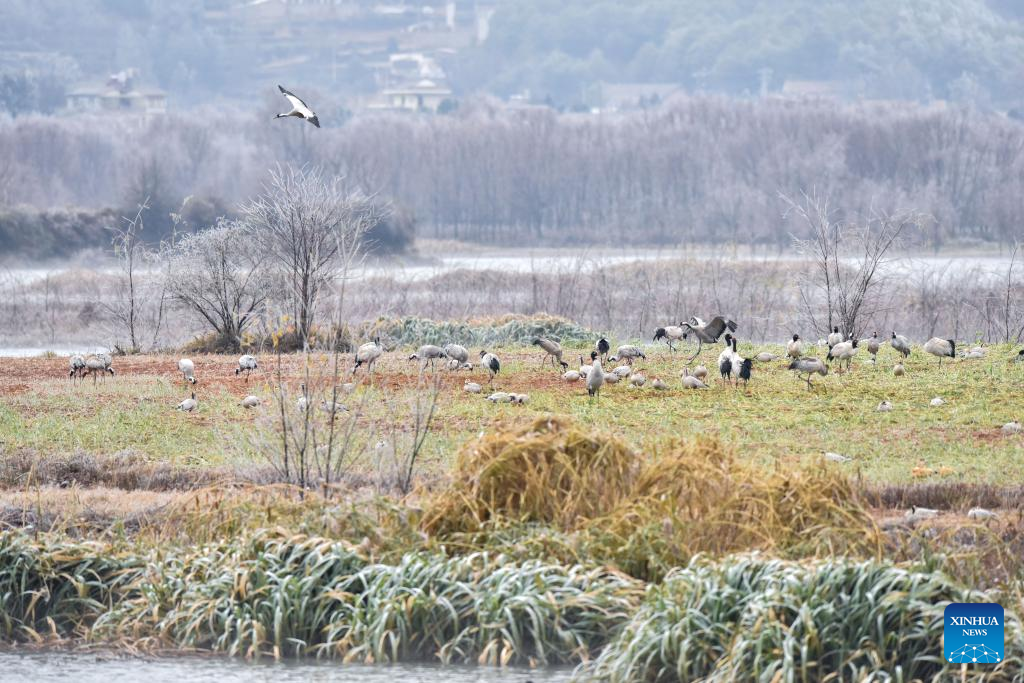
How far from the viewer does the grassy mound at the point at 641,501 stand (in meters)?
10.8

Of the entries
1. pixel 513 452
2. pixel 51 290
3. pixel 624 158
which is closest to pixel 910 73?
pixel 624 158

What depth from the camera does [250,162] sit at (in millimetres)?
92438

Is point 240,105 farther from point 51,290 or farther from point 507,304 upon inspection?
point 507,304

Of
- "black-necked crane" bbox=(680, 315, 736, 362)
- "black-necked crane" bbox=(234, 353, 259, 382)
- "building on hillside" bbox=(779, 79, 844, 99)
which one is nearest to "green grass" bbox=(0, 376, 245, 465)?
"black-necked crane" bbox=(234, 353, 259, 382)

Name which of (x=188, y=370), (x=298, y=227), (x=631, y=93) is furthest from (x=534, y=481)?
(x=631, y=93)

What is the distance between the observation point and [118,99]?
474ft

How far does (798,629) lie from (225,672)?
11.7 feet

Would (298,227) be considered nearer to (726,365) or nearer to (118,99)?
(726,365)

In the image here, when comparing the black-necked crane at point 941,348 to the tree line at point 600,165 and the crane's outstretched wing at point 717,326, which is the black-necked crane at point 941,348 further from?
the tree line at point 600,165

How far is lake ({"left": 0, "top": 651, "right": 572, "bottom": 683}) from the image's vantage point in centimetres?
1009

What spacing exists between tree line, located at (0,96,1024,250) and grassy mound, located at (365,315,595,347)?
183 feet

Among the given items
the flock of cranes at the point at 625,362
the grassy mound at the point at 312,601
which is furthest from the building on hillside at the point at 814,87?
the grassy mound at the point at 312,601

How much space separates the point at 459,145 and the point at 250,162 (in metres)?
12.8

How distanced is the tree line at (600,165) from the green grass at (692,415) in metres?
62.5
